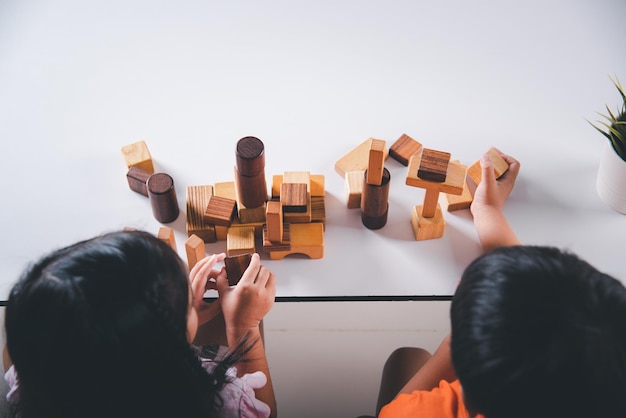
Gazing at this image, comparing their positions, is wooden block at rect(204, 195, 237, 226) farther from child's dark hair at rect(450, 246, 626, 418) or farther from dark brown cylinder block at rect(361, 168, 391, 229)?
child's dark hair at rect(450, 246, 626, 418)

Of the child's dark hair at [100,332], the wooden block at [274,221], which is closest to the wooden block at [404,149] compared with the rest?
the wooden block at [274,221]

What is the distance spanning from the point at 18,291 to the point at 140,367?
0.52ft

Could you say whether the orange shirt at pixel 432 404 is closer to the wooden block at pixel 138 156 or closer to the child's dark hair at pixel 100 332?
the child's dark hair at pixel 100 332

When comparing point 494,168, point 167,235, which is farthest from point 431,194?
point 167,235

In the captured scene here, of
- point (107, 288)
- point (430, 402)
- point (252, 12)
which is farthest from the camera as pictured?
point (252, 12)

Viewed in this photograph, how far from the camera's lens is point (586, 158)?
1063mm

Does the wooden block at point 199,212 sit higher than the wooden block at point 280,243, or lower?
higher

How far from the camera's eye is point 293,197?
95cm

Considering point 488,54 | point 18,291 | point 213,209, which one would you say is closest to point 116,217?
point 213,209

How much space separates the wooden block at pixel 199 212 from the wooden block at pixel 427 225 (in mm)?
310

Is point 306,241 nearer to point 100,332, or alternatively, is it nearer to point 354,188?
point 354,188

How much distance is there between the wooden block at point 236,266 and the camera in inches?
36.1

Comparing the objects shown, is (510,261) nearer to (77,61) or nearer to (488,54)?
(488,54)

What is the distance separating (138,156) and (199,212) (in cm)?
16
